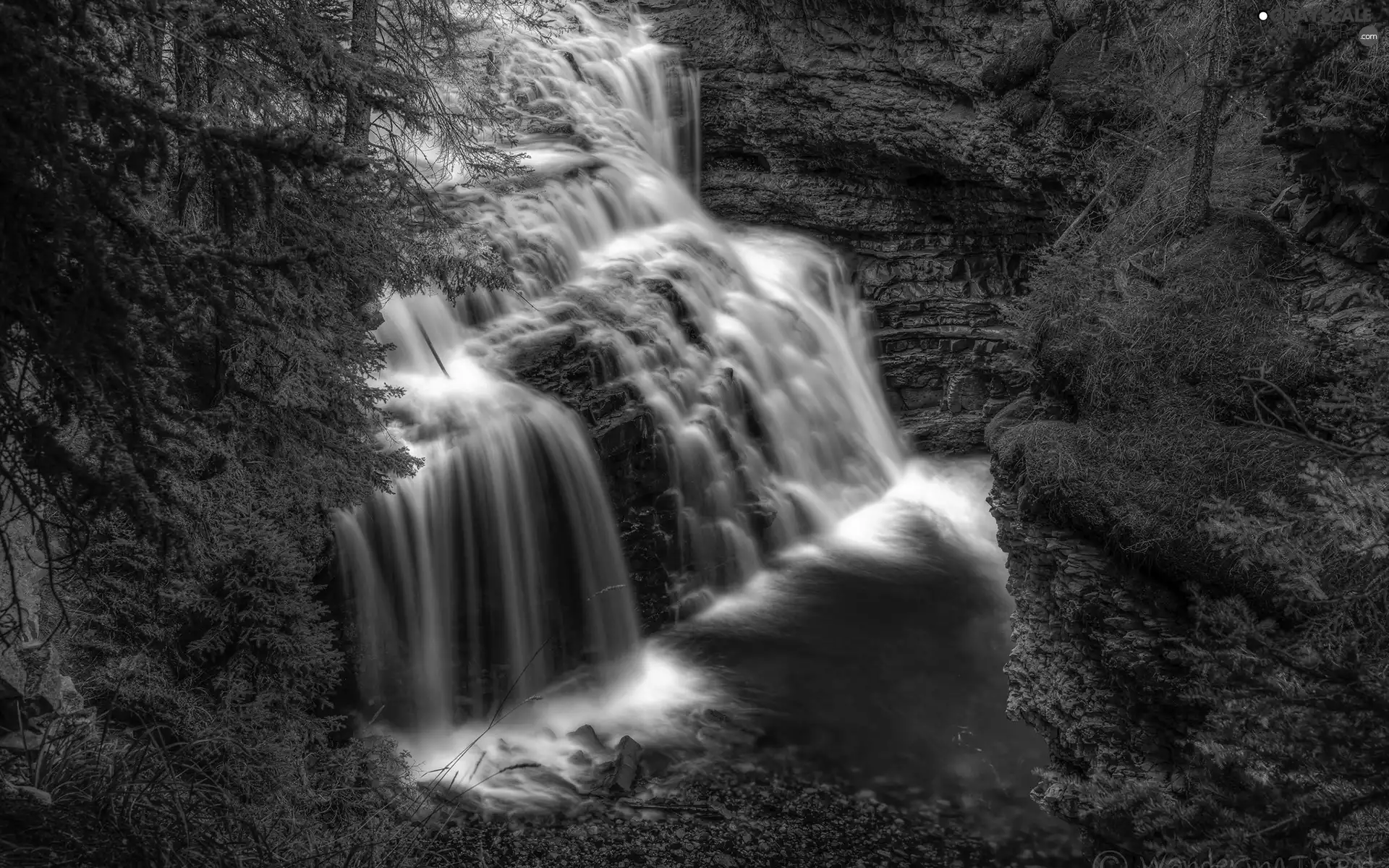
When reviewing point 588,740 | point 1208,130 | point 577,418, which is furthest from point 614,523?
point 1208,130

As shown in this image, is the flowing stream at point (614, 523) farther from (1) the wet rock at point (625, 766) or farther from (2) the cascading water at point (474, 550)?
(1) the wet rock at point (625, 766)

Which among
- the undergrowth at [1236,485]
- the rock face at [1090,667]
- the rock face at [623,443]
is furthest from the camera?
the rock face at [623,443]

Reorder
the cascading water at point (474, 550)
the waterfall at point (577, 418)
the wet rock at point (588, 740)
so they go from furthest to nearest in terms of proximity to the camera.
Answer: the waterfall at point (577, 418) → the cascading water at point (474, 550) → the wet rock at point (588, 740)

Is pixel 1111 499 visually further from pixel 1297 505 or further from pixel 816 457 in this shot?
pixel 816 457

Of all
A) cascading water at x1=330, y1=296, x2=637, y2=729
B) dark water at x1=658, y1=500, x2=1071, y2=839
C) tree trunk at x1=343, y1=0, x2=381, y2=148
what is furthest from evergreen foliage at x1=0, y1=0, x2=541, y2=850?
dark water at x1=658, y1=500, x2=1071, y2=839

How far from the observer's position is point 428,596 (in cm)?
823

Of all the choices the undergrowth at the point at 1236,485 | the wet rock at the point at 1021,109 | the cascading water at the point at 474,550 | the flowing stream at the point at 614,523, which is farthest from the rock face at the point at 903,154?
the cascading water at the point at 474,550

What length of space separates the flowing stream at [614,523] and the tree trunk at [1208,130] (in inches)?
179

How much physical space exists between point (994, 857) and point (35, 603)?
20.1 feet

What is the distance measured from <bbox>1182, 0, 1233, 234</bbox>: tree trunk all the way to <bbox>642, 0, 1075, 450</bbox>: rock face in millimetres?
5284

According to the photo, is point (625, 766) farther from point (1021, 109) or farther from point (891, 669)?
point (1021, 109)

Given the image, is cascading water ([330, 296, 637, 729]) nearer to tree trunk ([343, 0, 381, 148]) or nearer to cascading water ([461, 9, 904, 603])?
cascading water ([461, 9, 904, 603])

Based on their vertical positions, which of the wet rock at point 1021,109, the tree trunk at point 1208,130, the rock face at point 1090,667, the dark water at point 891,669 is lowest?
the dark water at point 891,669

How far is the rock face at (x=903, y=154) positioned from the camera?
1370cm
